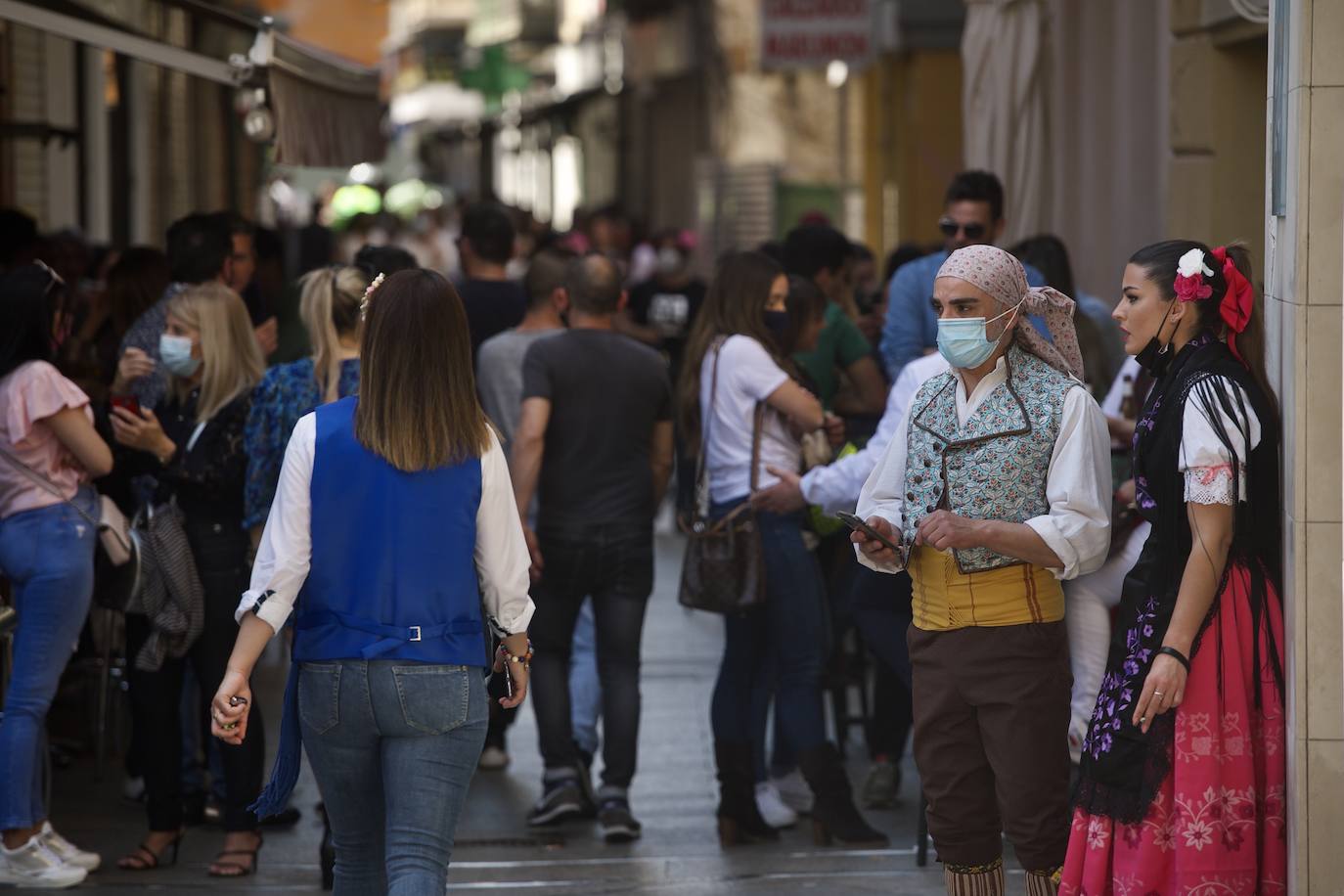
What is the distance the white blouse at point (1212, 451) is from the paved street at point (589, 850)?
232 cm

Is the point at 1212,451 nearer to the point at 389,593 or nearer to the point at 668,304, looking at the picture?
the point at 389,593

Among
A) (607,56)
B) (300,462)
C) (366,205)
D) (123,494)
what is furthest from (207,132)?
(300,462)

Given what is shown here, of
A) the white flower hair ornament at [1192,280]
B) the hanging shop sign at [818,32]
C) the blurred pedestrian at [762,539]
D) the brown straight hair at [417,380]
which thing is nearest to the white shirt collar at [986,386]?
the white flower hair ornament at [1192,280]

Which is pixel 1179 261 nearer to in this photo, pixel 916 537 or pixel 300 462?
pixel 916 537

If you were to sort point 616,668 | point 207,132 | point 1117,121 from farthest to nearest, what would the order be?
point 207,132
point 1117,121
point 616,668

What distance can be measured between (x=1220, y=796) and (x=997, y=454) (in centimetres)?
96

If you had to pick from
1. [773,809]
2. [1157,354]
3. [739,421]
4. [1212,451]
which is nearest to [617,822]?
[773,809]

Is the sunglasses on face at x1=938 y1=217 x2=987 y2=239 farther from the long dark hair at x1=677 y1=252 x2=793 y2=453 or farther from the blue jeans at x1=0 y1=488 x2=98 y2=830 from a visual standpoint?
the blue jeans at x1=0 y1=488 x2=98 y2=830

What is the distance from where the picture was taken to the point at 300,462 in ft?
14.8

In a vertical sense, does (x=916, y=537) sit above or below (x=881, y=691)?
above

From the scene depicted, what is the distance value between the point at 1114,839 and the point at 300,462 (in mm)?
2057

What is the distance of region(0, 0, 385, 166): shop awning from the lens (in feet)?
24.7

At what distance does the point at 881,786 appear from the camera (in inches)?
295

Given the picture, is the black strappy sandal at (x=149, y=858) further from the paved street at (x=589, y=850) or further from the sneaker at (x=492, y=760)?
the sneaker at (x=492, y=760)
